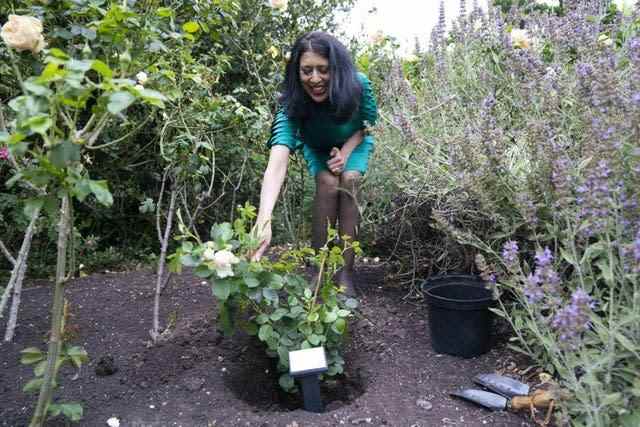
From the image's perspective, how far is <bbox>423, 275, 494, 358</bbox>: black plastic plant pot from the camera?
206 centimetres

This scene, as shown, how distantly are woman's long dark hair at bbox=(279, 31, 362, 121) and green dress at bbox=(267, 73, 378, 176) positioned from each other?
6cm

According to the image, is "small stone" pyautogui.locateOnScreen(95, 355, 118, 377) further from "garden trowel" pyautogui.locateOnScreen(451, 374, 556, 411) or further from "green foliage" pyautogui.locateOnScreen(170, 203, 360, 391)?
"garden trowel" pyautogui.locateOnScreen(451, 374, 556, 411)

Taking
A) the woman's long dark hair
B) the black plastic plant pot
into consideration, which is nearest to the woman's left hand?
the woman's long dark hair

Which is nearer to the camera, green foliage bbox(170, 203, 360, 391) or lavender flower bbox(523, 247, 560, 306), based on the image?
lavender flower bbox(523, 247, 560, 306)

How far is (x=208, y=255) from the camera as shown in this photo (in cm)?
168

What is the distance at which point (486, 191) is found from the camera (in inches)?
78.9

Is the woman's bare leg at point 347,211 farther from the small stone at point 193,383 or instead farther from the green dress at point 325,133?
the small stone at point 193,383

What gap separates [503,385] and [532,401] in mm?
125

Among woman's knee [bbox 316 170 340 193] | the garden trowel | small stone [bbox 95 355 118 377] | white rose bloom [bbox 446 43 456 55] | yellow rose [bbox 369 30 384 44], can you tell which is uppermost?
yellow rose [bbox 369 30 384 44]

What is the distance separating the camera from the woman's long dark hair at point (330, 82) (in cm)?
250

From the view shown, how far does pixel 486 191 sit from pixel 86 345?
61.6 inches

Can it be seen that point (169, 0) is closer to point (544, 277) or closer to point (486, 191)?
point (486, 191)

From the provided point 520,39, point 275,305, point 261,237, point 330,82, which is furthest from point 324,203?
point 520,39

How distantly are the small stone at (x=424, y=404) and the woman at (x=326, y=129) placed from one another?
0.82m
